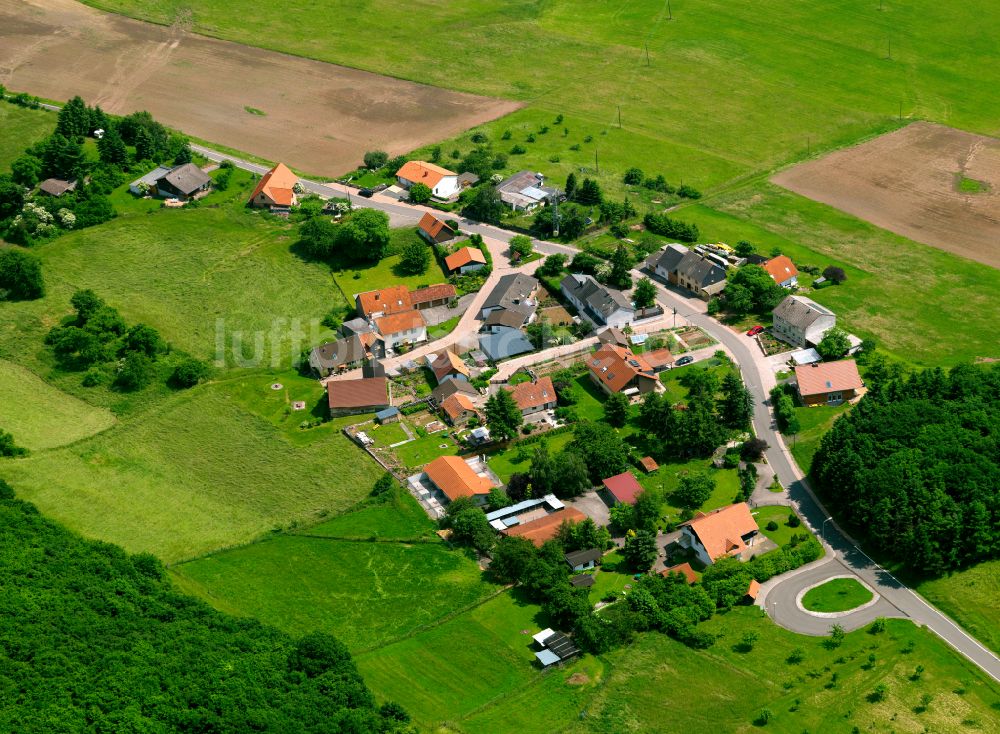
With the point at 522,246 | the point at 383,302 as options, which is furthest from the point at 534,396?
the point at 522,246

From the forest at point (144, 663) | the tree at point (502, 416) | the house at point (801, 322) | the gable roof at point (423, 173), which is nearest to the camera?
the forest at point (144, 663)

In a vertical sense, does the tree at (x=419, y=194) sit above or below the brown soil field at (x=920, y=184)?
below

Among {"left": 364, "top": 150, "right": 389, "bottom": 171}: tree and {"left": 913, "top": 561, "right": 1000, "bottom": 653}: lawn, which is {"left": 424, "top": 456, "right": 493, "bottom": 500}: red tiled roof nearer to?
{"left": 913, "top": 561, "right": 1000, "bottom": 653}: lawn

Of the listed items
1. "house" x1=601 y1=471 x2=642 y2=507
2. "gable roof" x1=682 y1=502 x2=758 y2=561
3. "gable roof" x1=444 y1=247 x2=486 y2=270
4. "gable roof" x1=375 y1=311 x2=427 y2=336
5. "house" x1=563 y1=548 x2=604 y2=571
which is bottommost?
"house" x1=563 y1=548 x2=604 y2=571

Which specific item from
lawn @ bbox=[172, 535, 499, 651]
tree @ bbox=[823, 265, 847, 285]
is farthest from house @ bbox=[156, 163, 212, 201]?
tree @ bbox=[823, 265, 847, 285]

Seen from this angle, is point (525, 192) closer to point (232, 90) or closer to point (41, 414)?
point (232, 90)

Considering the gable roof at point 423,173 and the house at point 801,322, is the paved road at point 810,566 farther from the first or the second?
the gable roof at point 423,173

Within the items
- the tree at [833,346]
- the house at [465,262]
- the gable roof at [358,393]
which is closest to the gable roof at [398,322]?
the gable roof at [358,393]
